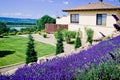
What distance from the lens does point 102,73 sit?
13.3ft

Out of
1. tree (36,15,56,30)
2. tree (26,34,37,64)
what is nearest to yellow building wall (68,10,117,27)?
tree (36,15,56,30)

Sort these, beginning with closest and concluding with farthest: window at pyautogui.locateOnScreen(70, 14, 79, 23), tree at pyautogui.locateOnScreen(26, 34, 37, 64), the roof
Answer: tree at pyautogui.locateOnScreen(26, 34, 37, 64) → the roof → window at pyautogui.locateOnScreen(70, 14, 79, 23)

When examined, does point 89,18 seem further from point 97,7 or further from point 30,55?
point 30,55

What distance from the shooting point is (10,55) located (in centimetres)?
2675

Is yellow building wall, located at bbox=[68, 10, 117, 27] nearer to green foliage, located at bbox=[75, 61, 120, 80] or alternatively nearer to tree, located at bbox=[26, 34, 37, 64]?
tree, located at bbox=[26, 34, 37, 64]

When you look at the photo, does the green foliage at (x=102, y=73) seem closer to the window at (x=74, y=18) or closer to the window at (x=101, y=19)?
the window at (x=101, y=19)

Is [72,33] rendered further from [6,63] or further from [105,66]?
[105,66]

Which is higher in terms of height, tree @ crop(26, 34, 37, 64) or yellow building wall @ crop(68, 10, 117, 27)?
yellow building wall @ crop(68, 10, 117, 27)

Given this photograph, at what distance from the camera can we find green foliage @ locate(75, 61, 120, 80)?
381cm

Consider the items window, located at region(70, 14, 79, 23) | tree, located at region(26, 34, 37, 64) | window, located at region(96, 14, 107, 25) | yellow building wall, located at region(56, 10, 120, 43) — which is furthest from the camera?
window, located at region(70, 14, 79, 23)

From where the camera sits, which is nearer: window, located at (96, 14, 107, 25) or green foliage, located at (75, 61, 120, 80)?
green foliage, located at (75, 61, 120, 80)

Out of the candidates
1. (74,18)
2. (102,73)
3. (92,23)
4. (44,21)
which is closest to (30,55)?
(102,73)

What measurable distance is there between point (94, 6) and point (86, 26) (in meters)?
3.58

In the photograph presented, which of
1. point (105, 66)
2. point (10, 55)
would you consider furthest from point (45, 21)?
point (105, 66)
